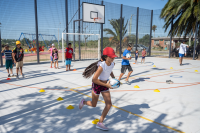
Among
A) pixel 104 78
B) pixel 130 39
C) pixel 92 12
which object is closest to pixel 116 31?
pixel 130 39

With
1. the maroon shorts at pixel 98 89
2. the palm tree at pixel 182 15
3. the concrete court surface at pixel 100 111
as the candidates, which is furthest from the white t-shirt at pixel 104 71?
the palm tree at pixel 182 15

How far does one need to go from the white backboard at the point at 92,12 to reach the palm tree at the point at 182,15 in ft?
28.2

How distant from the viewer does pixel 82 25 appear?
1597 cm

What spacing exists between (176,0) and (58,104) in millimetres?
18650

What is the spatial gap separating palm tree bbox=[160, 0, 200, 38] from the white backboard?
28.2ft

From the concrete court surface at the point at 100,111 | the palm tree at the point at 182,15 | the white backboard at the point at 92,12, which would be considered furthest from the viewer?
the palm tree at the point at 182,15

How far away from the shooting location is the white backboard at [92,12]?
14.3m

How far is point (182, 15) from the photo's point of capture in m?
17.9

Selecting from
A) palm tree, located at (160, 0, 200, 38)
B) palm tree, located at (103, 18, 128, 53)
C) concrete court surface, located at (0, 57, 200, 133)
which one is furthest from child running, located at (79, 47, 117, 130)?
palm tree, located at (160, 0, 200, 38)

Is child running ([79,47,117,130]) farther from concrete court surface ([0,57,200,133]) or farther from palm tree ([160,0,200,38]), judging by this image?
palm tree ([160,0,200,38])

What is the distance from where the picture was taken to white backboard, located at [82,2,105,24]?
14.3 meters

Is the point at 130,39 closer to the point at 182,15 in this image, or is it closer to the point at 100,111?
the point at 182,15

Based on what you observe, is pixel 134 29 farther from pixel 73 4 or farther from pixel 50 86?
pixel 50 86

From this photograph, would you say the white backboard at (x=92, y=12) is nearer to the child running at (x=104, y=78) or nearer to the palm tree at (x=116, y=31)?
the palm tree at (x=116, y=31)
